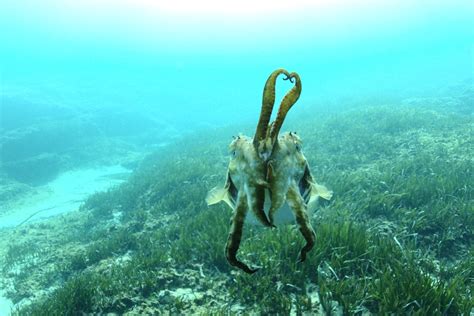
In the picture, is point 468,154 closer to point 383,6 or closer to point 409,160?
point 409,160

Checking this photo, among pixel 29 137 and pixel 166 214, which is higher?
pixel 29 137

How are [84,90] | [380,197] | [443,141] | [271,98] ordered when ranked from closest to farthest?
[271,98] → [380,197] → [443,141] → [84,90]

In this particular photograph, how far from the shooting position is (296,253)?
5.44 metres

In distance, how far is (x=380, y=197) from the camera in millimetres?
8031

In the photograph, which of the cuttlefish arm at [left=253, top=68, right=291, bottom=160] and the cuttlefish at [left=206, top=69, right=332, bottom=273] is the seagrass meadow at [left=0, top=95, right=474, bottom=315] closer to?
the cuttlefish at [left=206, top=69, right=332, bottom=273]

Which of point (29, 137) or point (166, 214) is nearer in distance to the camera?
point (166, 214)

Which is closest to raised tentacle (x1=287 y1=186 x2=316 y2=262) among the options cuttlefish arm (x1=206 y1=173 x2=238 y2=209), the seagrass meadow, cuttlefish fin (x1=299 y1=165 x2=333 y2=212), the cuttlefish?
the cuttlefish

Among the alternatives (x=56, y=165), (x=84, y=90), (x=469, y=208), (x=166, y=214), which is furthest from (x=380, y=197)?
(x=84, y=90)

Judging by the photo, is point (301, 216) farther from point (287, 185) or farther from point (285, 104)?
point (285, 104)

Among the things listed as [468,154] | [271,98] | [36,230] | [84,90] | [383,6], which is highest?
[383,6]

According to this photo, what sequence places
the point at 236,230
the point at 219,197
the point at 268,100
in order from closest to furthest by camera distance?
the point at 268,100 → the point at 236,230 → the point at 219,197

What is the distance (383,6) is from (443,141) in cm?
22414

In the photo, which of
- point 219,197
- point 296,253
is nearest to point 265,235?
point 296,253

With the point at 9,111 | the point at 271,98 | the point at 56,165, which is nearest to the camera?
the point at 271,98
